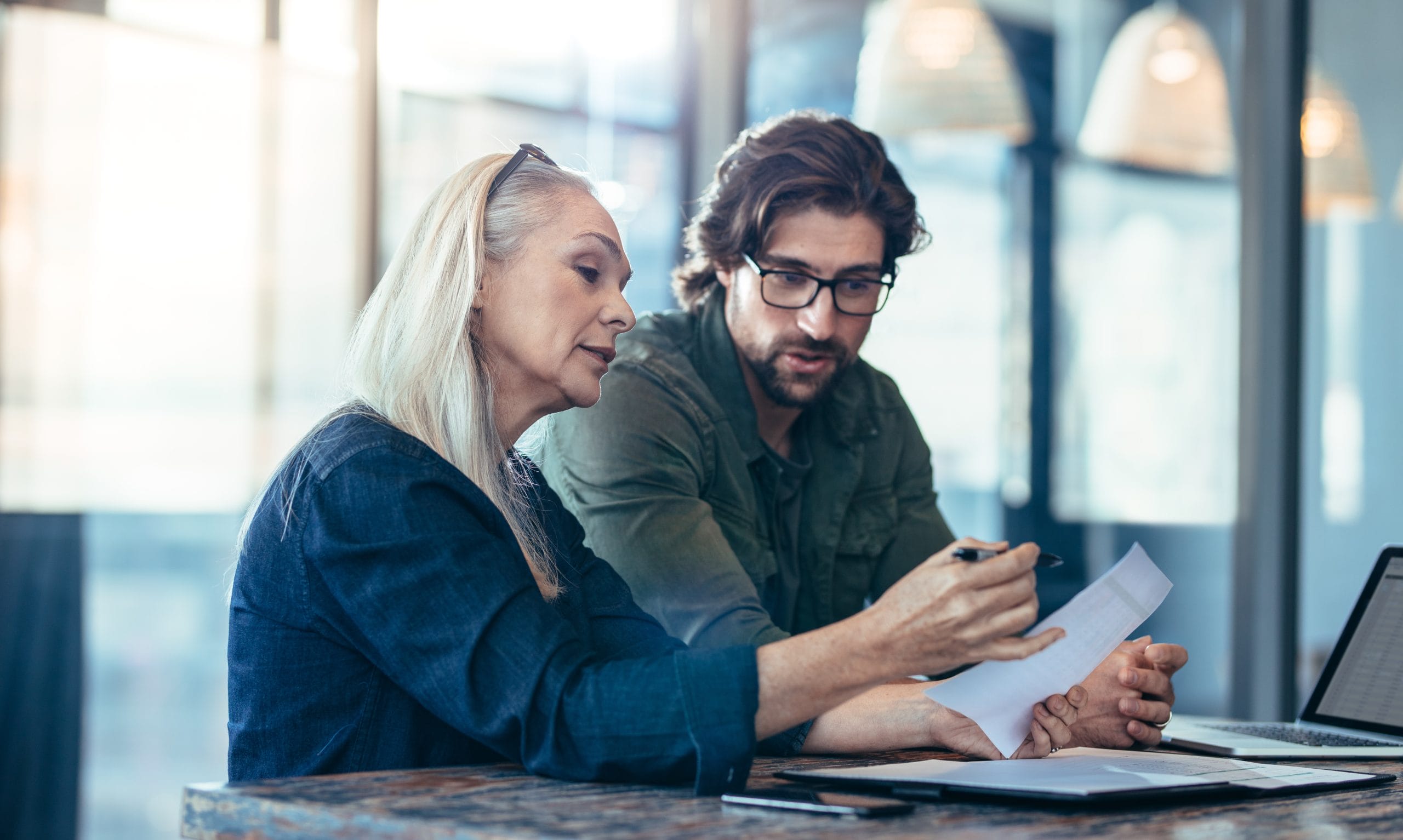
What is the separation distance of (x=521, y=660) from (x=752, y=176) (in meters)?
1.11

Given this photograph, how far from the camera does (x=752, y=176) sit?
81.0 inches

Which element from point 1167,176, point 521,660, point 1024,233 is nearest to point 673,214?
point 1024,233

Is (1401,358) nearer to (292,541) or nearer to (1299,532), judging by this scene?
(1299,532)

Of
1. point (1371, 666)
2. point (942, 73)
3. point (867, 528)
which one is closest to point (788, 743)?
point (867, 528)

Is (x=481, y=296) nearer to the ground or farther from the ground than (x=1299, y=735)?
farther from the ground

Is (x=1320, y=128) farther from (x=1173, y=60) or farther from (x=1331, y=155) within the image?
(x=1173, y=60)

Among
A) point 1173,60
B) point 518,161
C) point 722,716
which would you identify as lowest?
point 722,716

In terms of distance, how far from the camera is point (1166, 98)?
336cm

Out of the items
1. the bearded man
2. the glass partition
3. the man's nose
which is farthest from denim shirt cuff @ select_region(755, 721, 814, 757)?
the glass partition

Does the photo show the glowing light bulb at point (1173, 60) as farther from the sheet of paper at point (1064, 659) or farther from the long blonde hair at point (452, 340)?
the sheet of paper at point (1064, 659)

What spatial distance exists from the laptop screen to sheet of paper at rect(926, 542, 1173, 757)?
634 mm

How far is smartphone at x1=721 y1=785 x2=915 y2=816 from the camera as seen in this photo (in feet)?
3.33

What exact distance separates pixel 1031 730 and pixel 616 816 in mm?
534

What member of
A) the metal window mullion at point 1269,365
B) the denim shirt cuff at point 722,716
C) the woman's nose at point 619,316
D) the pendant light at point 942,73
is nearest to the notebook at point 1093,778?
the denim shirt cuff at point 722,716
